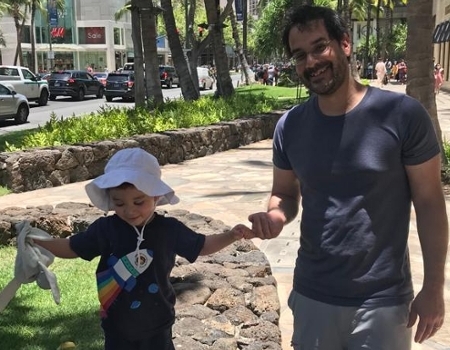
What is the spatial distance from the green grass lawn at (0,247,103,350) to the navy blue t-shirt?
1297 millimetres

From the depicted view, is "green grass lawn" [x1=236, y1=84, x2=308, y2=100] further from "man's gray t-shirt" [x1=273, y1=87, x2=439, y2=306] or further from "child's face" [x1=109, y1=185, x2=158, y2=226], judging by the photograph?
"man's gray t-shirt" [x1=273, y1=87, x2=439, y2=306]

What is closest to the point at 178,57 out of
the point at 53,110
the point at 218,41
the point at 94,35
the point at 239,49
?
the point at 218,41

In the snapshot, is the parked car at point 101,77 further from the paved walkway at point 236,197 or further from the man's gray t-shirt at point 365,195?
the man's gray t-shirt at point 365,195

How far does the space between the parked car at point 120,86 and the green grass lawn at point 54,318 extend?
77.2ft

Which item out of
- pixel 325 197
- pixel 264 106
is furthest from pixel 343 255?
pixel 264 106

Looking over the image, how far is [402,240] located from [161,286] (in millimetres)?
921

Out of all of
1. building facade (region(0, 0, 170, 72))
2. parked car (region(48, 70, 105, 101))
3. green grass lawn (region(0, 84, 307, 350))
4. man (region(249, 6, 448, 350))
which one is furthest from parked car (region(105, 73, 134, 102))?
building facade (region(0, 0, 170, 72))

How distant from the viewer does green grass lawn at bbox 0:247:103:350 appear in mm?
3570

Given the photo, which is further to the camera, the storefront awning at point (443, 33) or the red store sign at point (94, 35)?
the red store sign at point (94, 35)

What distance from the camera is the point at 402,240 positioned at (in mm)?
1975

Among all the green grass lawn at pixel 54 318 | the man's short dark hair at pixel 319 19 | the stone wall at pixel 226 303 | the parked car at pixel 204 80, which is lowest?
the green grass lawn at pixel 54 318

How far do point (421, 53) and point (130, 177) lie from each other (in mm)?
6470

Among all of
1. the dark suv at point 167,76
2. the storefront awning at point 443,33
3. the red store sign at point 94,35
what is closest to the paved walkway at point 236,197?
the storefront awning at point 443,33

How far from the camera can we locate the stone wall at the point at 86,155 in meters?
8.37
